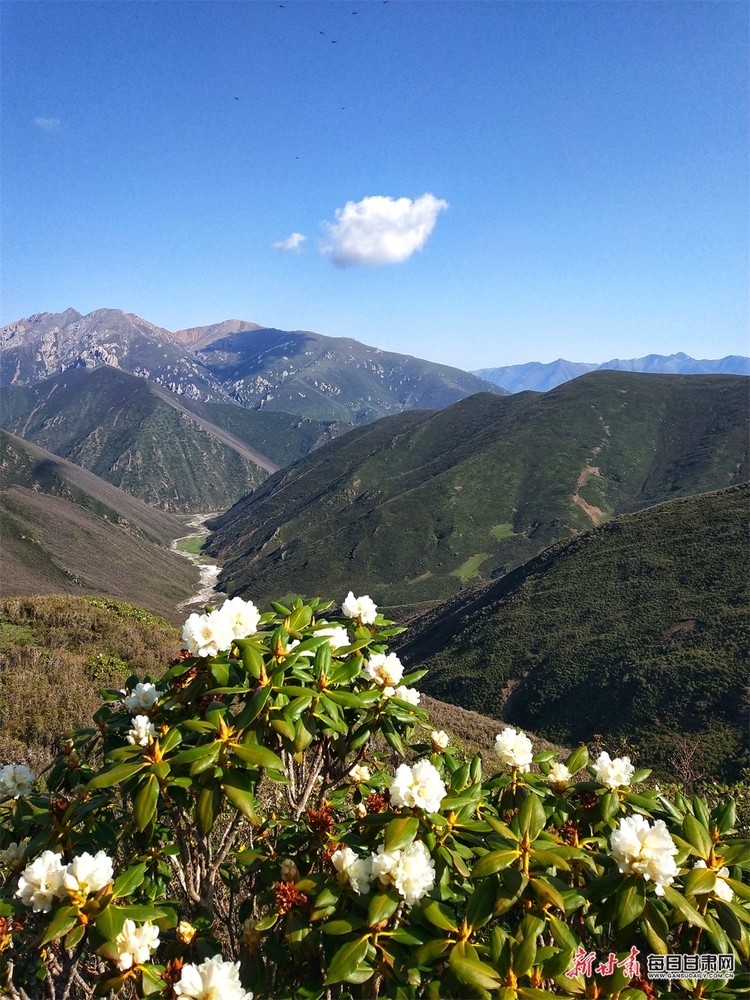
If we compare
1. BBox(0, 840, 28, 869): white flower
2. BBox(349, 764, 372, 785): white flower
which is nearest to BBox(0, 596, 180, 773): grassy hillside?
BBox(0, 840, 28, 869): white flower

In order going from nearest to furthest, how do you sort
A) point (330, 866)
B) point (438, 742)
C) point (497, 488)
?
point (330, 866) → point (438, 742) → point (497, 488)

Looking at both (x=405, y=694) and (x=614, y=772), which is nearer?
(x=614, y=772)

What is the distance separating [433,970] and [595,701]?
4180 cm

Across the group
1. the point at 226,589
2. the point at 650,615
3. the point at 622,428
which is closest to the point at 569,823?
the point at 650,615

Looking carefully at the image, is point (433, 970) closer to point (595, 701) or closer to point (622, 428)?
point (595, 701)

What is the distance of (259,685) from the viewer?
2.99 metres

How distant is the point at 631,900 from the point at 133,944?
2304 millimetres

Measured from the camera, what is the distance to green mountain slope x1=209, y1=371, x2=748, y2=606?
109 m

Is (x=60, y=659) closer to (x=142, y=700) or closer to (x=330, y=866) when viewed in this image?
(x=142, y=700)

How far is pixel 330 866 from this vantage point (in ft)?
9.29

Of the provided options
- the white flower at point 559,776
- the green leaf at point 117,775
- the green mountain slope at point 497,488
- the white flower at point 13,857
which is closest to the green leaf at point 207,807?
the green leaf at point 117,775

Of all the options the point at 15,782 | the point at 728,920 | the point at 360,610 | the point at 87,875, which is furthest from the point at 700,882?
the point at 15,782

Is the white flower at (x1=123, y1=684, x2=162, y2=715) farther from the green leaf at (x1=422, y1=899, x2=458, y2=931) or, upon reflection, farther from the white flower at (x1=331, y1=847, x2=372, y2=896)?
the green leaf at (x1=422, y1=899, x2=458, y2=931)

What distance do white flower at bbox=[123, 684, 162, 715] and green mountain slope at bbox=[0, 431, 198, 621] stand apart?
1531 inches
